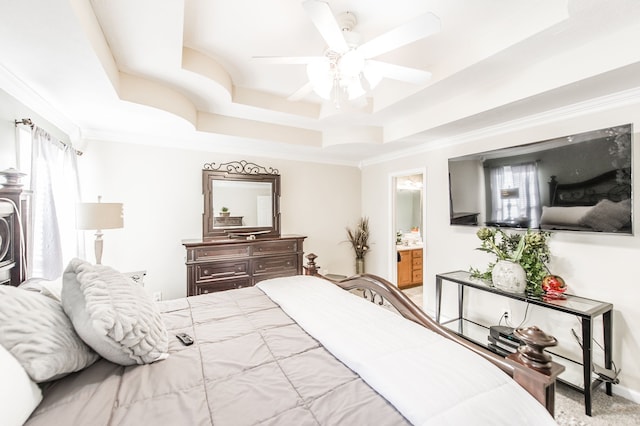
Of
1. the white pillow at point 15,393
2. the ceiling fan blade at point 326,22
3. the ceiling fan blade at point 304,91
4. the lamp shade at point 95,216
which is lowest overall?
the white pillow at point 15,393

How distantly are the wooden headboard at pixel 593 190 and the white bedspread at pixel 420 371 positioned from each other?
6.14 feet

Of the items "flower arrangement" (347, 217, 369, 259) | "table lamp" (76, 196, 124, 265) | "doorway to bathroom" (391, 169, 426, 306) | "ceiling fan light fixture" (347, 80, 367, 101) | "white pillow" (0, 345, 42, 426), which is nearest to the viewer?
"white pillow" (0, 345, 42, 426)

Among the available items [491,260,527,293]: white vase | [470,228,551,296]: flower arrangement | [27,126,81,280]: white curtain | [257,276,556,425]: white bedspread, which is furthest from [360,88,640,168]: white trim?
[27,126,81,280]: white curtain

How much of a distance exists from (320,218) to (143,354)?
340 cm

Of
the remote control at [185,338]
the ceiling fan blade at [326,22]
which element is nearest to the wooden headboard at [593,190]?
the ceiling fan blade at [326,22]

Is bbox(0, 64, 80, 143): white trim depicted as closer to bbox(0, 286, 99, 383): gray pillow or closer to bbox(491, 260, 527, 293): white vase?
bbox(0, 286, 99, 383): gray pillow

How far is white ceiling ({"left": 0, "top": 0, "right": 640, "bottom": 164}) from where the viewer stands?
4.94ft

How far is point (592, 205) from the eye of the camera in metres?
2.13

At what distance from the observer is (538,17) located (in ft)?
5.43

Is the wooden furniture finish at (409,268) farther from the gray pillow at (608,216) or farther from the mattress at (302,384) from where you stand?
the mattress at (302,384)

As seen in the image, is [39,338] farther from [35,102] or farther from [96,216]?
[35,102]

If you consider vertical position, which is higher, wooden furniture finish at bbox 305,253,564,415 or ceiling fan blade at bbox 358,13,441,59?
ceiling fan blade at bbox 358,13,441,59

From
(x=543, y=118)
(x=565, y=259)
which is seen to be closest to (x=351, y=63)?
(x=543, y=118)

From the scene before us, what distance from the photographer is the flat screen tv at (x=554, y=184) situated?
201cm
